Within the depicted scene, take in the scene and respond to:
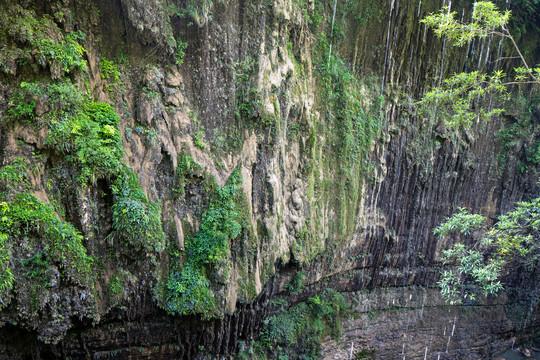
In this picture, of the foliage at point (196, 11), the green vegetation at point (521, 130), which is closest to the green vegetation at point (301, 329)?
the foliage at point (196, 11)

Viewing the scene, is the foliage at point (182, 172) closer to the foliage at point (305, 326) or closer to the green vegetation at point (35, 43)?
the green vegetation at point (35, 43)

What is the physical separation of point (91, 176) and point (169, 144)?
1797 mm

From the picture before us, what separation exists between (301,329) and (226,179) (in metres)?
6.04

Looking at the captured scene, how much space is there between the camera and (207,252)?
785cm

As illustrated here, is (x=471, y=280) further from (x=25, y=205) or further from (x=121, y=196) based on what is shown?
(x=25, y=205)

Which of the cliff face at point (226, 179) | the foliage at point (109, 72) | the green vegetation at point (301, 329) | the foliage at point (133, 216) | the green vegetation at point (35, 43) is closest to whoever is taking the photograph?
the green vegetation at point (35, 43)

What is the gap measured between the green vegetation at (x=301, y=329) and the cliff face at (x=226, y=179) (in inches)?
2.4

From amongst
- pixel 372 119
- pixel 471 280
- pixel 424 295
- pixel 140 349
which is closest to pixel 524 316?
pixel 471 280

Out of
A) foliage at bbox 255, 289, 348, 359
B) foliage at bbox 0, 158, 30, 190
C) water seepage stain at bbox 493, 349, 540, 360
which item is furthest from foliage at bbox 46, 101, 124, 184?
water seepage stain at bbox 493, 349, 540, 360

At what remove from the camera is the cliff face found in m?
6.04

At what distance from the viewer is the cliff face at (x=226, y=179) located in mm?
6039

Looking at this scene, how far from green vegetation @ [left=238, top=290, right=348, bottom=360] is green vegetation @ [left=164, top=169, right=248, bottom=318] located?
284 cm

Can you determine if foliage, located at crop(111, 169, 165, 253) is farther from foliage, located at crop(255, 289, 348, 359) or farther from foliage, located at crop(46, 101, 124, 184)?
foliage, located at crop(255, 289, 348, 359)

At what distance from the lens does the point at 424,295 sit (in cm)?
1515
